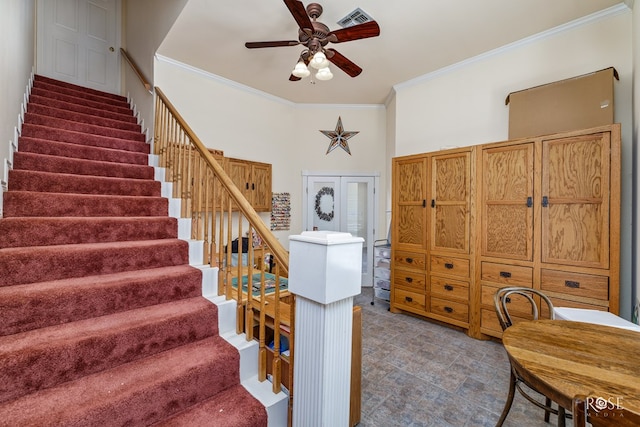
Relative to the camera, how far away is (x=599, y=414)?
60cm

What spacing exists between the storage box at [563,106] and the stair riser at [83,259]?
3.49 metres

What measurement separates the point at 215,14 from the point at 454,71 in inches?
114

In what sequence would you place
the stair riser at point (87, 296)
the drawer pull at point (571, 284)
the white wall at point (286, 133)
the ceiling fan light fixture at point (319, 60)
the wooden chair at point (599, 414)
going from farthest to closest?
the white wall at point (286, 133)
the drawer pull at point (571, 284)
the ceiling fan light fixture at point (319, 60)
the stair riser at point (87, 296)
the wooden chair at point (599, 414)

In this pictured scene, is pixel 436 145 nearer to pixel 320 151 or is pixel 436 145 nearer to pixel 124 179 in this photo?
pixel 320 151

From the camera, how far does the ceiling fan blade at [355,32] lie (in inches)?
85.8

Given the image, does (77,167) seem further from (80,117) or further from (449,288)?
(449,288)

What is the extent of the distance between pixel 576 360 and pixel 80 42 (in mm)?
7028

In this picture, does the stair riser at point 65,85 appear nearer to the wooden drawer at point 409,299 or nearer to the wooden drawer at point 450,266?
the wooden drawer at point 409,299

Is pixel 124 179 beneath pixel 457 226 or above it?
A: above

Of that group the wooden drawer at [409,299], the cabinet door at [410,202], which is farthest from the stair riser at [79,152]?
the wooden drawer at [409,299]

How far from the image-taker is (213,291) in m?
2.03

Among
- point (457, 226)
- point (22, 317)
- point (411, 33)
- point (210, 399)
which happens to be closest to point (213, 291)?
point (210, 399)

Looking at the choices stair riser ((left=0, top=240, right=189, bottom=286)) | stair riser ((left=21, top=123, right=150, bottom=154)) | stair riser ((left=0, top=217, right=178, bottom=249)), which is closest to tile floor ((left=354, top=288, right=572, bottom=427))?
stair riser ((left=0, top=240, right=189, bottom=286))

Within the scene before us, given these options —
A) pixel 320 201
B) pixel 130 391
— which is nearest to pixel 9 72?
pixel 130 391
